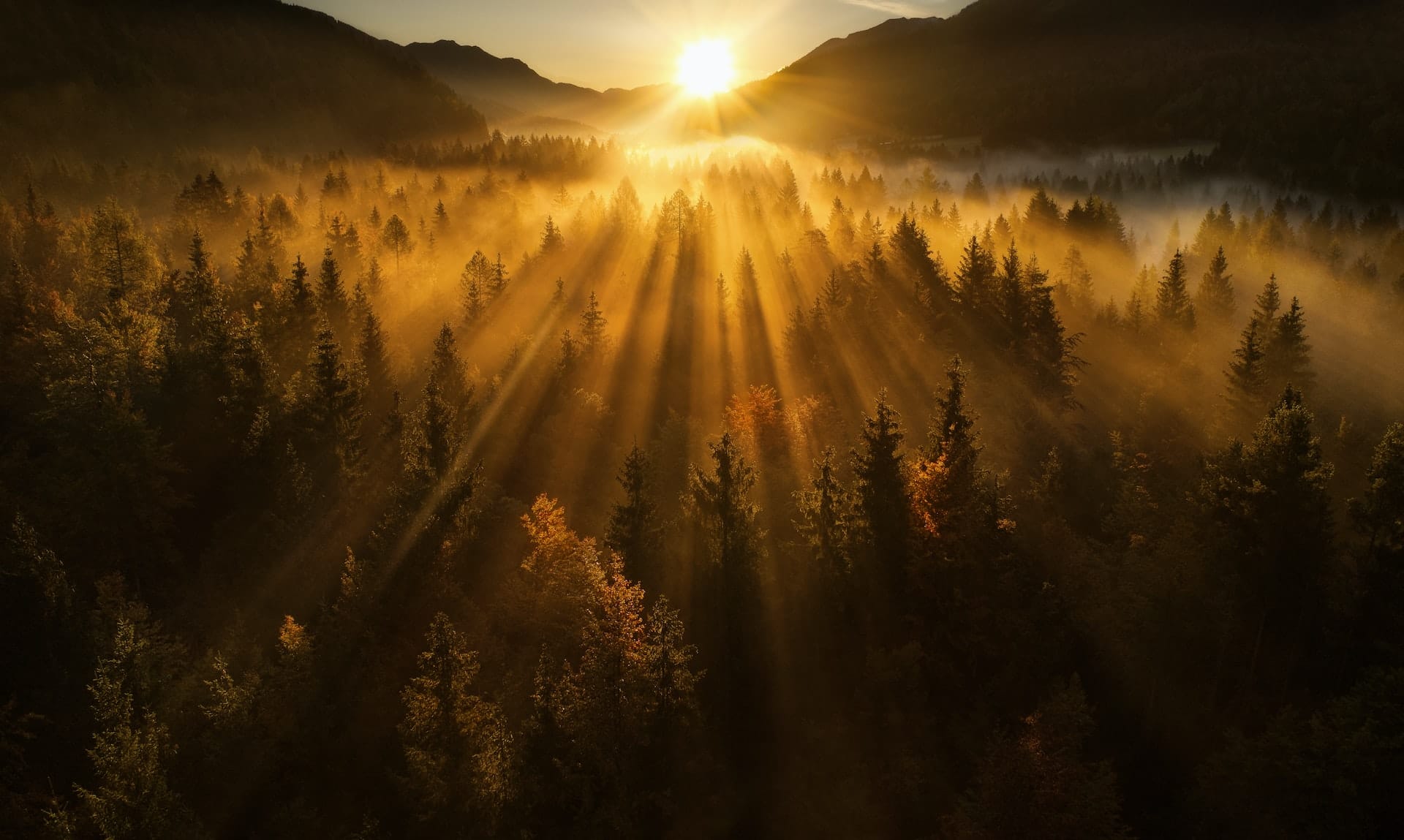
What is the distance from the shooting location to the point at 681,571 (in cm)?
3900

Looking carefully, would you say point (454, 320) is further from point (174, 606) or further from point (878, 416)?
point (878, 416)

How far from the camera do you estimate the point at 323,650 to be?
3494 cm

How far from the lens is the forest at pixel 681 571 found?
3064 cm

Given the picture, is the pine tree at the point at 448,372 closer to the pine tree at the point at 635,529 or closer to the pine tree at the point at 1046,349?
the pine tree at the point at 635,529

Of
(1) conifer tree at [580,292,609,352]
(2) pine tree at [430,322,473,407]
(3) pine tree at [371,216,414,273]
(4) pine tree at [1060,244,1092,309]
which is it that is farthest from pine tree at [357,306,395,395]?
(4) pine tree at [1060,244,1092,309]

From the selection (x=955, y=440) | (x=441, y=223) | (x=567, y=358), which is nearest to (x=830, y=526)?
(x=955, y=440)

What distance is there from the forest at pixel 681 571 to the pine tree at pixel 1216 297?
1197 centimetres

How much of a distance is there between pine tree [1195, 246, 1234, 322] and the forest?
12.0 meters

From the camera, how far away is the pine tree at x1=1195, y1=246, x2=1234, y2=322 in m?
82.9

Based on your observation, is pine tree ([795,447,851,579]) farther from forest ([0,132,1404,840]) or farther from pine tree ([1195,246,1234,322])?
pine tree ([1195,246,1234,322])

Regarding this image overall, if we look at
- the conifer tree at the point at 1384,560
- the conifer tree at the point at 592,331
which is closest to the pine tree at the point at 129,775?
the conifer tree at the point at 592,331

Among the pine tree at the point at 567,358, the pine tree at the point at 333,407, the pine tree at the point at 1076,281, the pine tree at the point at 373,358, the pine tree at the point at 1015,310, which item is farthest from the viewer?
the pine tree at the point at 1076,281

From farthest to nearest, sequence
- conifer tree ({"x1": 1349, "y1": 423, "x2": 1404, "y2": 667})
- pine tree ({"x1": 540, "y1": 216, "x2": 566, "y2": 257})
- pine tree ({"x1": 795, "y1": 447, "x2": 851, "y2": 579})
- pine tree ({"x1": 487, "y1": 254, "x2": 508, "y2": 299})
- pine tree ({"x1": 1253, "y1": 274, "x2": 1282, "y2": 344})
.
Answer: pine tree ({"x1": 540, "y1": 216, "x2": 566, "y2": 257})
pine tree ({"x1": 487, "y1": 254, "x2": 508, "y2": 299})
pine tree ({"x1": 1253, "y1": 274, "x2": 1282, "y2": 344})
pine tree ({"x1": 795, "y1": 447, "x2": 851, "y2": 579})
conifer tree ({"x1": 1349, "y1": 423, "x2": 1404, "y2": 667})

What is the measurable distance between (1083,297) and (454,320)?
230ft
